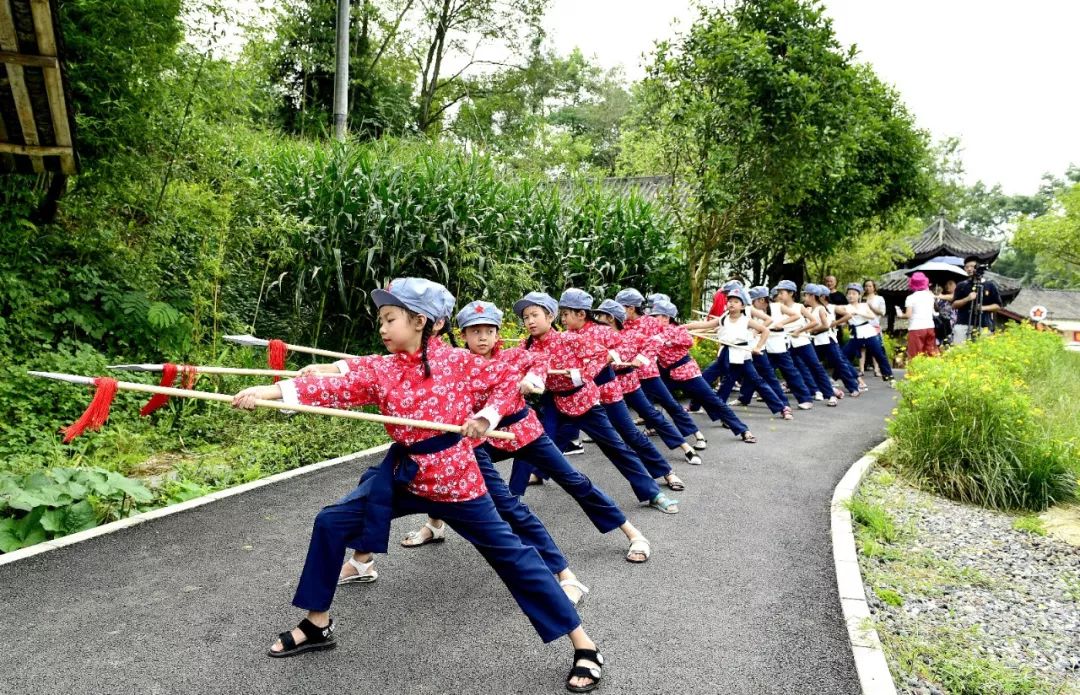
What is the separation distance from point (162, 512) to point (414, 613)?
7.48ft

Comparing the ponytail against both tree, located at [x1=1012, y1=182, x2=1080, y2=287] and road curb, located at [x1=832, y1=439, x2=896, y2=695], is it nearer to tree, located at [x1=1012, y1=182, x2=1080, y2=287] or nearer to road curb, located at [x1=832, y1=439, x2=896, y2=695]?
road curb, located at [x1=832, y1=439, x2=896, y2=695]

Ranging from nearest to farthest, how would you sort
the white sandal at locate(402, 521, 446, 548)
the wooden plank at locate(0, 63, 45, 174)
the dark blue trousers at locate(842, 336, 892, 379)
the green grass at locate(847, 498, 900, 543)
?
the white sandal at locate(402, 521, 446, 548) → the wooden plank at locate(0, 63, 45, 174) → the green grass at locate(847, 498, 900, 543) → the dark blue trousers at locate(842, 336, 892, 379)

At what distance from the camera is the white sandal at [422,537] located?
195 inches

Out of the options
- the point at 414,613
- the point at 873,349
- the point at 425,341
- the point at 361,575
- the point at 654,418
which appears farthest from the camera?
the point at 873,349

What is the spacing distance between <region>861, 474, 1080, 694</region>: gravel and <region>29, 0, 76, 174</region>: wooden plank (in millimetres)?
Result: 6035

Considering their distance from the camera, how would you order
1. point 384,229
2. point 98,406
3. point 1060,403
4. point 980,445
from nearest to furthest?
point 98,406 < point 980,445 < point 384,229 < point 1060,403

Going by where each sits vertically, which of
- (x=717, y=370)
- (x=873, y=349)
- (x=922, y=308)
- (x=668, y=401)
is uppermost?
(x=922, y=308)

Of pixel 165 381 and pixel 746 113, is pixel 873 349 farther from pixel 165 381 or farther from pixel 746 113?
pixel 165 381

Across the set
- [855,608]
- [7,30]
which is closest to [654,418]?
[855,608]

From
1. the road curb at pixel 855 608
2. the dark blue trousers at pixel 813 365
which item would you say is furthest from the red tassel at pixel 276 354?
the dark blue trousers at pixel 813 365

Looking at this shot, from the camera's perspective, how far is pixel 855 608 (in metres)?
4.11

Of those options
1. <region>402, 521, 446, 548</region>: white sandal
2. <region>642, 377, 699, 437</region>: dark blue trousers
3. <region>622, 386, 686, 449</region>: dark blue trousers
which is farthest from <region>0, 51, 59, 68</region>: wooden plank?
<region>642, 377, 699, 437</region>: dark blue trousers

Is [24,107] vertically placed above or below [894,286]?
above

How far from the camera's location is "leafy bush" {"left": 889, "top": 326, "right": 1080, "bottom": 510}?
22.4ft
